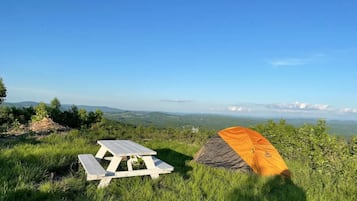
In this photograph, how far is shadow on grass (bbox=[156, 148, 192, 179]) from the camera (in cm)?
611

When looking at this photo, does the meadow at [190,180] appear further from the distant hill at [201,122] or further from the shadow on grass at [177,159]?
the distant hill at [201,122]

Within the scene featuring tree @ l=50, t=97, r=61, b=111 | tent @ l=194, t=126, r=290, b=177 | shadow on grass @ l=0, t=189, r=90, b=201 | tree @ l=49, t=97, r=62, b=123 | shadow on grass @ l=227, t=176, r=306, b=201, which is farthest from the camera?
tree @ l=50, t=97, r=61, b=111

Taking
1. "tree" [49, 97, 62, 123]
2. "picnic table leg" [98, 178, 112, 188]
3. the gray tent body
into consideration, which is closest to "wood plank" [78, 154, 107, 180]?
"picnic table leg" [98, 178, 112, 188]

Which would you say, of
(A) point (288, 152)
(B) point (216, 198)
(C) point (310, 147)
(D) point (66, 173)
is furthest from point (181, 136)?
(B) point (216, 198)

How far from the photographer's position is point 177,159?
7594mm

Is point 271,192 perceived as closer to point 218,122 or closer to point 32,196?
point 32,196

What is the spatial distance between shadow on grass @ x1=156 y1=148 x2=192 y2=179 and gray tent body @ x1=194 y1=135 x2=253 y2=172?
54 centimetres

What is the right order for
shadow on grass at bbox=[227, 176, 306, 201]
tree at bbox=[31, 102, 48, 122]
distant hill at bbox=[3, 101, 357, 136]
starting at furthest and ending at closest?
1. tree at bbox=[31, 102, 48, 122]
2. distant hill at bbox=[3, 101, 357, 136]
3. shadow on grass at bbox=[227, 176, 306, 201]

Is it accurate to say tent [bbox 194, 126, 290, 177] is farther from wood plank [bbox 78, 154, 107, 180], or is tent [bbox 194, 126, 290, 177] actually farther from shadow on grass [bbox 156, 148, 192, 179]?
wood plank [bbox 78, 154, 107, 180]

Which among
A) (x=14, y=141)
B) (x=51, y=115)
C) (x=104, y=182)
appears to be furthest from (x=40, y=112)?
(x=104, y=182)

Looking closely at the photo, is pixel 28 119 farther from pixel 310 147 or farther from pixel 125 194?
pixel 310 147

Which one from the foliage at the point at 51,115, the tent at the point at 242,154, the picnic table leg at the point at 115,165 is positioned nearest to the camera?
the picnic table leg at the point at 115,165

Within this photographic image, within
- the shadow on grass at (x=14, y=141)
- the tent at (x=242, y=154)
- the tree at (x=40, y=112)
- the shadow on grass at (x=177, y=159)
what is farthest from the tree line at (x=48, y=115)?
the tent at (x=242, y=154)

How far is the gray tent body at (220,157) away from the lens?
21.8 ft
